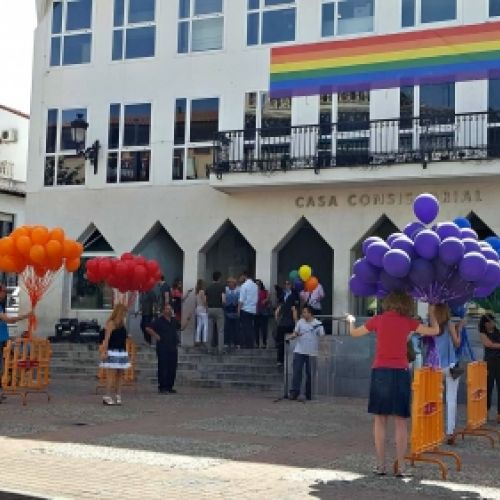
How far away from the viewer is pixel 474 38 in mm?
21125

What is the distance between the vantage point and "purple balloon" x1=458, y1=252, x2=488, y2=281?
9.43m

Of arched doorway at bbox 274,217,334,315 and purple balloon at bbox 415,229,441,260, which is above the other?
arched doorway at bbox 274,217,334,315

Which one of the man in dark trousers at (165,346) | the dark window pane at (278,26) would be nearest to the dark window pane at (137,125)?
the dark window pane at (278,26)

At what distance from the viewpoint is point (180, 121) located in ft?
80.8

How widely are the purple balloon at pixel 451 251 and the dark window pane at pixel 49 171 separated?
61.8 ft

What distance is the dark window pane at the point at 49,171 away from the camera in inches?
1033

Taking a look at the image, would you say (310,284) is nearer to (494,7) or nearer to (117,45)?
(494,7)

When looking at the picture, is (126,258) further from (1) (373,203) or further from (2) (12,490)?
(2) (12,490)

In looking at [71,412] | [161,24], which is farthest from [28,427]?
[161,24]

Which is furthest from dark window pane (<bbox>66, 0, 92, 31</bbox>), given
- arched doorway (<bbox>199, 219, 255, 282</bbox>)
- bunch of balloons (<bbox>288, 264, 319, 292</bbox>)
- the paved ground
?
the paved ground

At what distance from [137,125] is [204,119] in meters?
2.22

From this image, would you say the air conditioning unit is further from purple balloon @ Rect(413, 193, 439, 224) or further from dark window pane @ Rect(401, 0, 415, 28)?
purple balloon @ Rect(413, 193, 439, 224)

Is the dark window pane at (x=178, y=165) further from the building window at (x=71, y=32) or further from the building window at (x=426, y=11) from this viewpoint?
the building window at (x=426, y=11)

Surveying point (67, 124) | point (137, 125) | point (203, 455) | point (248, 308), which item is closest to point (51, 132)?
point (67, 124)
